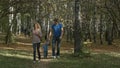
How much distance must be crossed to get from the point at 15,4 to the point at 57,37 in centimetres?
1170

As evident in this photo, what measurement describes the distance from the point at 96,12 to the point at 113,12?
3808 mm

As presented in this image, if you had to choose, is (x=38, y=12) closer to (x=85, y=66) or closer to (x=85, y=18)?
(x=85, y=18)

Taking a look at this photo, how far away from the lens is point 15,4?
29.4 metres

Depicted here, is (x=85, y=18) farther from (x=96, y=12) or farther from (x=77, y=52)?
(x=77, y=52)

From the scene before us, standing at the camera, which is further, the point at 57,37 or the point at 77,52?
the point at 77,52

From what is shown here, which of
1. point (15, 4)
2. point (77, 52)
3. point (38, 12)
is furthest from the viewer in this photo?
point (38, 12)

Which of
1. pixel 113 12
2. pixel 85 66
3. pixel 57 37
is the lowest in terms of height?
pixel 85 66

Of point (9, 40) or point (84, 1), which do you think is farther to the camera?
point (9, 40)

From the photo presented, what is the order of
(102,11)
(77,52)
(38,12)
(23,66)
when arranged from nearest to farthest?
(23,66), (77,52), (38,12), (102,11)

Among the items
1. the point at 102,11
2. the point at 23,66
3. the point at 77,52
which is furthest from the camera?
the point at 102,11

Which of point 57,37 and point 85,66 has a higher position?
point 57,37

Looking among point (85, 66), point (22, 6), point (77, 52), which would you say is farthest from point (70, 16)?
point (85, 66)

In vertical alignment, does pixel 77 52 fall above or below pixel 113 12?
below

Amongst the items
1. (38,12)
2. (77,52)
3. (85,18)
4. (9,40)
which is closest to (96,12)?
(85,18)
